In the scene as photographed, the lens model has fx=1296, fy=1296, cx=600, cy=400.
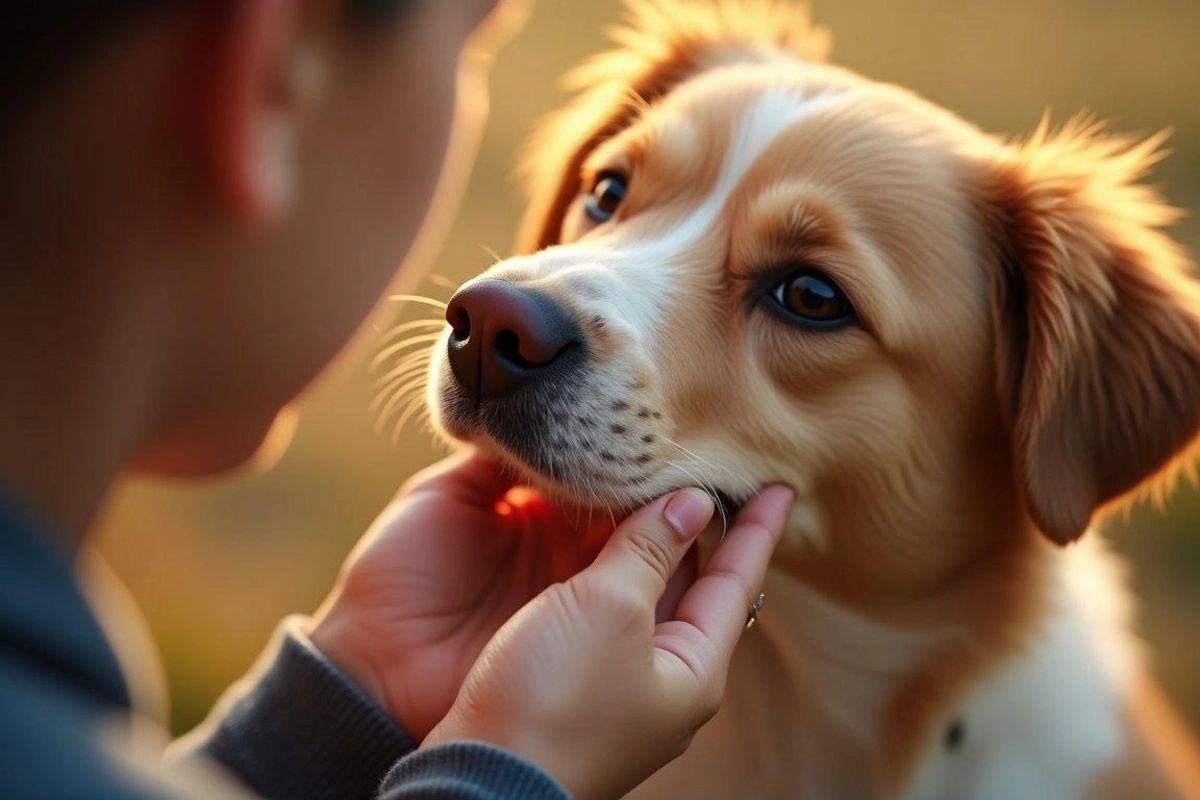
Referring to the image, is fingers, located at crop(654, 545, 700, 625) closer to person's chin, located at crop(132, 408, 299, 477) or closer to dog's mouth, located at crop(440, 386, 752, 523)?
dog's mouth, located at crop(440, 386, 752, 523)

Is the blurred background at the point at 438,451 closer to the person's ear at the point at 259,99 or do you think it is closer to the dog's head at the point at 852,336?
the dog's head at the point at 852,336

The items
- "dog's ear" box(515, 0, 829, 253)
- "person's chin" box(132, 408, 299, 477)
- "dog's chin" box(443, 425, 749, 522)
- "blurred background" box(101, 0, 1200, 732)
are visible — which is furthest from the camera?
"blurred background" box(101, 0, 1200, 732)

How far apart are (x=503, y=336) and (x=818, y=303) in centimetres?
56

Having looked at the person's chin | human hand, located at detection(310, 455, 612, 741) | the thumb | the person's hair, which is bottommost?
human hand, located at detection(310, 455, 612, 741)

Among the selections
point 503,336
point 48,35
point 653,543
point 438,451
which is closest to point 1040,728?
point 653,543

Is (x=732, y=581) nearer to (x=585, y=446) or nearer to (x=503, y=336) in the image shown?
(x=585, y=446)

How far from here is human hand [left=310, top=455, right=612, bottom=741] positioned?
2.06 metres

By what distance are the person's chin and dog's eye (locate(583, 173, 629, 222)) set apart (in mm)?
1199

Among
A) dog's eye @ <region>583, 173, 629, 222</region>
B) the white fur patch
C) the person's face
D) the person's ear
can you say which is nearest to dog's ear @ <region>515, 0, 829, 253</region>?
dog's eye @ <region>583, 173, 629, 222</region>

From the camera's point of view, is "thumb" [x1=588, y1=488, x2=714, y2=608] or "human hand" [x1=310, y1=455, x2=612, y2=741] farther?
"human hand" [x1=310, y1=455, x2=612, y2=741]

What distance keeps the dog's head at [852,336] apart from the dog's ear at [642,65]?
1.32 ft

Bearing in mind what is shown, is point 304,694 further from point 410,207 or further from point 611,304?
point 410,207

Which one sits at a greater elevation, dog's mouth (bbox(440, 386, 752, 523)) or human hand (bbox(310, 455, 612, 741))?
dog's mouth (bbox(440, 386, 752, 523))

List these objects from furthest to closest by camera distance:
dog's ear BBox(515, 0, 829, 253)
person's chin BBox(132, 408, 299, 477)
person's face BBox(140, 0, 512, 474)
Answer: dog's ear BBox(515, 0, 829, 253) < person's chin BBox(132, 408, 299, 477) < person's face BBox(140, 0, 512, 474)
